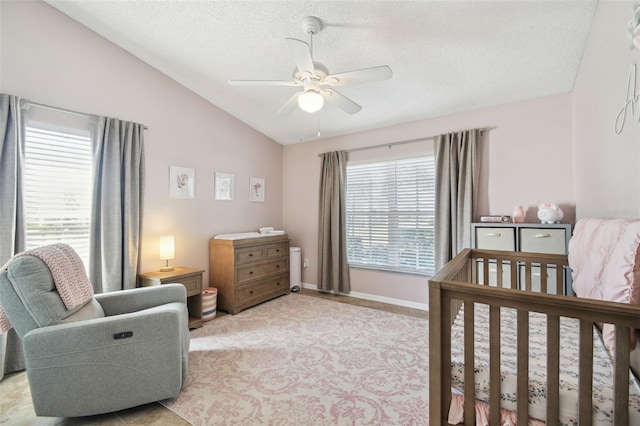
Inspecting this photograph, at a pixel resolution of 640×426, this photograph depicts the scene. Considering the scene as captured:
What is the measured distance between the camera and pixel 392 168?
3.79 m

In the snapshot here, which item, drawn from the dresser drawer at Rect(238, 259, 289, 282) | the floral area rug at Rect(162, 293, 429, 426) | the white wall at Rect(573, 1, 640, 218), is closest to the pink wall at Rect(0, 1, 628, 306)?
the white wall at Rect(573, 1, 640, 218)

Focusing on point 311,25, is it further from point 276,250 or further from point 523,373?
point 276,250

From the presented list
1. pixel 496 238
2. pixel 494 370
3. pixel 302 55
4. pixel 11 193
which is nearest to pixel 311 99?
pixel 302 55

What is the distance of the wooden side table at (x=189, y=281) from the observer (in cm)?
272

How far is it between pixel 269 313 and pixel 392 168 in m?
2.52

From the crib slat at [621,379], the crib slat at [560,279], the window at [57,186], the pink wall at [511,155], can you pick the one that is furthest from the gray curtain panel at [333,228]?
the crib slat at [621,379]

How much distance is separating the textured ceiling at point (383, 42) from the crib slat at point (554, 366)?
6.46 ft

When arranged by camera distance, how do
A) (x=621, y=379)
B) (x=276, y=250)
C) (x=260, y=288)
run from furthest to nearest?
(x=276, y=250), (x=260, y=288), (x=621, y=379)

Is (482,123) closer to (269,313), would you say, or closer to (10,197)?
(269,313)

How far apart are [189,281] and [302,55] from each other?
97.4 inches

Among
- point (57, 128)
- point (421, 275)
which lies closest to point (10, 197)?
point (57, 128)

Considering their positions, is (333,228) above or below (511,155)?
below

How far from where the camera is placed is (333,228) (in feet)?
13.5

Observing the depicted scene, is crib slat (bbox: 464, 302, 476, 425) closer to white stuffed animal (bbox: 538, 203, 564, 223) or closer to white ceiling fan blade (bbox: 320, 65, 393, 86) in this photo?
white ceiling fan blade (bbox: 320, 65, 393, 86)
